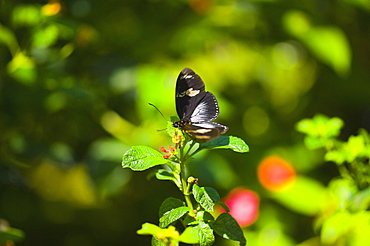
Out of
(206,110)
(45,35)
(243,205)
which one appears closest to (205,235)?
(206,110)

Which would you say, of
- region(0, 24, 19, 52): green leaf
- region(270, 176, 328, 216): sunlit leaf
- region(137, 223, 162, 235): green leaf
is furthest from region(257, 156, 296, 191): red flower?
region(137, 223, 162, 235): green leaf

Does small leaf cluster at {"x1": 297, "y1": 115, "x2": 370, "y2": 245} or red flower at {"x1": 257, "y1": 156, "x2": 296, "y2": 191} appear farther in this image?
red flower at {"x1": 257, "y1": 156, "x2": 296, "y2": 191}

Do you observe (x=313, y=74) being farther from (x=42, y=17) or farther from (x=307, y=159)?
(x=42, y=17)

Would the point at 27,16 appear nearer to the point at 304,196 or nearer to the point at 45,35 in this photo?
the point at 45,35

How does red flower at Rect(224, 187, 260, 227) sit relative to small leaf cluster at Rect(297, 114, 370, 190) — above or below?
above

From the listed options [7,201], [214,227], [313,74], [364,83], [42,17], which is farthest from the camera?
[313,74]

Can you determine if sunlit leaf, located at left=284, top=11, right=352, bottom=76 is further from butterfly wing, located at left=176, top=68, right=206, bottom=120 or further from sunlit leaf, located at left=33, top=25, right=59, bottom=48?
butterfly wing, located at left=176, top=68, right=206, bottom=120

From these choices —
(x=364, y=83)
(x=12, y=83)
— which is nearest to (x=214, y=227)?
(x=12, y=83)
